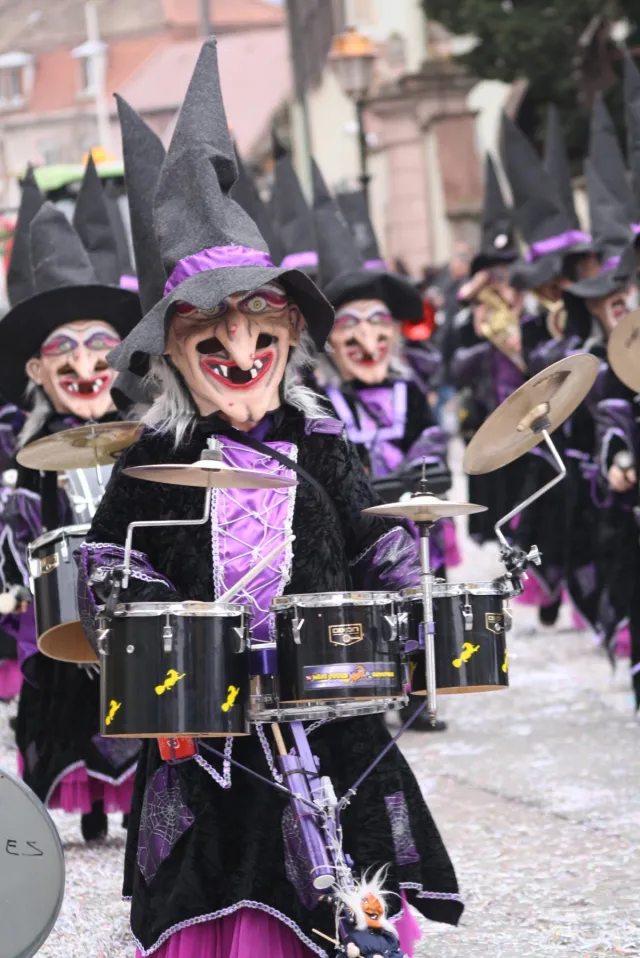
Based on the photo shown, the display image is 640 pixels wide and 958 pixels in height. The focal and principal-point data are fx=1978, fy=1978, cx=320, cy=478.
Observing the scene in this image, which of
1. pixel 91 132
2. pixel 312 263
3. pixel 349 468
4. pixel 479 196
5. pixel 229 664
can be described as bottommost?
pixel 229 664

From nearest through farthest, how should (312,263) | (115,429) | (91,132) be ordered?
1. (115,429)
2. (312,263)
3. (91,132)

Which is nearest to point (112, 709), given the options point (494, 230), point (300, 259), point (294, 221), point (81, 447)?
point (81, 447)

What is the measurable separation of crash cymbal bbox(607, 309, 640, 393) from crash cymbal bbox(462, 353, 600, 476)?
6.19ft

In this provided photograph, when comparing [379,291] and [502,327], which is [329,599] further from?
[502,327]

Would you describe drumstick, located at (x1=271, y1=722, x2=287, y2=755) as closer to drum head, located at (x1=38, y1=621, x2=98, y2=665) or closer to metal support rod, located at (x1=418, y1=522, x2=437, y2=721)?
metal support rod, located at (x1=418, y1=522, x2=437, y2=721)

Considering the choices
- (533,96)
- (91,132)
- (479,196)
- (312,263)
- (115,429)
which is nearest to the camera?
(115,429)

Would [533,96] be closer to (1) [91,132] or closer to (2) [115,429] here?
(2) [115,429]

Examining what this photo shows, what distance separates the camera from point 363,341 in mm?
9320

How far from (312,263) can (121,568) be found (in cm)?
627

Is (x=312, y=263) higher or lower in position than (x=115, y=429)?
higher

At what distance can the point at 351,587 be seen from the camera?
5.09 meters

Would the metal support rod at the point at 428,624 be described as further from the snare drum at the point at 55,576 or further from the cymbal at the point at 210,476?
the snare drum at the point at 55,576

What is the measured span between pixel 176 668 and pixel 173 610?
132 millimetres

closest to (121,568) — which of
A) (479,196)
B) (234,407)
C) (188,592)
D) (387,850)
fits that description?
(188,592)
